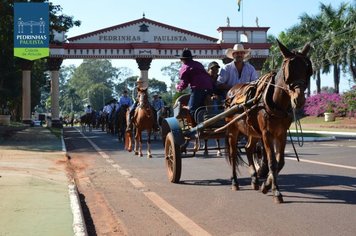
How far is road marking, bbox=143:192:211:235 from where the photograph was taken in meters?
6.38

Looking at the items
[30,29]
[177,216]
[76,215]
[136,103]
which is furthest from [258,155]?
[30,29]

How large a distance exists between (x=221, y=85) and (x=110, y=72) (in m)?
148

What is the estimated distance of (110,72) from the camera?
156m

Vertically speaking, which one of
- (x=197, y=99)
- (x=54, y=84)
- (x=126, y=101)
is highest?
(x=54, y=84)

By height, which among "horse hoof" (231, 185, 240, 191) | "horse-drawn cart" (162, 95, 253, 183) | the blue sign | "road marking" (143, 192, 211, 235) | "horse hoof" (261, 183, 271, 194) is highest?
the blue sign

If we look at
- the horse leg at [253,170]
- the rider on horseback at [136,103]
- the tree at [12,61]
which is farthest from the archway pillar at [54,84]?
the horse leg at [253,170]

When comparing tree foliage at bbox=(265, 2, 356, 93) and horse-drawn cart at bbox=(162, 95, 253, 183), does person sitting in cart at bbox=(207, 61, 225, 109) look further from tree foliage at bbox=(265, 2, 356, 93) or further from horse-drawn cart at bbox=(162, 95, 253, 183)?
tree foliage at bbox=(265, 2, 356, 93)

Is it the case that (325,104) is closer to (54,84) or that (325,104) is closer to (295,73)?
(54,84)

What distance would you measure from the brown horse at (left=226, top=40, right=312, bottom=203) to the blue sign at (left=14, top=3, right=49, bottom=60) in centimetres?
1872

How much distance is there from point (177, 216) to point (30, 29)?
20.4 m

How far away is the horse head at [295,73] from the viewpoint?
7.11 m

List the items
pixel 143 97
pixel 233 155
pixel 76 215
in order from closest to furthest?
pixel 76 215
pixel 233 155
pixel 143 97

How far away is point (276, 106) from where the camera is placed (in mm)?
7629

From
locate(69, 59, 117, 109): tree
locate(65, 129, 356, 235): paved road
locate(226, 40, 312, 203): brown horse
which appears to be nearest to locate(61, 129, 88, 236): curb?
locate(65, 129, 356, 235): paved road
